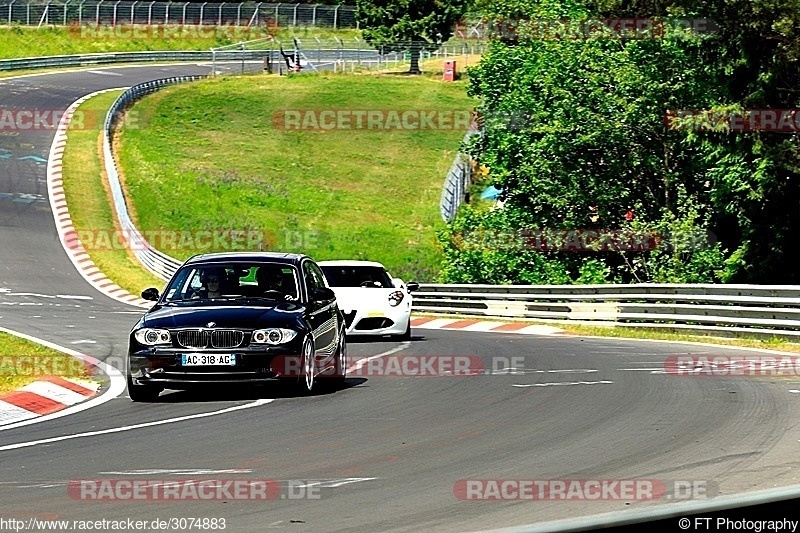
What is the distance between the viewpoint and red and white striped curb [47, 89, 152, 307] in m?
38.0

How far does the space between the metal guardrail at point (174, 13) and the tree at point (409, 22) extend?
13744 mm

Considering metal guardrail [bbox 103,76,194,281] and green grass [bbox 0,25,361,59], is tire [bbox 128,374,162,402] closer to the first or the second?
metal guardrail [bbox 103,76,194,281]

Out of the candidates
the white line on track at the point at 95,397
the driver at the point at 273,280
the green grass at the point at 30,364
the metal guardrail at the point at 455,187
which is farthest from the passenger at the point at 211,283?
the metal guardrail at the point at 455,187

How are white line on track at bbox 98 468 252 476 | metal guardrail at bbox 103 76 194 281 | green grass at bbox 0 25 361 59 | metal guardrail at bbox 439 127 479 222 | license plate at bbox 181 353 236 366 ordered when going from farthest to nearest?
green grass at bbox 0 25 361 59 < metal guardrail at bbox 439 127 479 222 < metal guardrail at bbox 103 76 194 281 < license plate at bbox 181 353 236 366 < white line on track at bbox 98 468 252 476

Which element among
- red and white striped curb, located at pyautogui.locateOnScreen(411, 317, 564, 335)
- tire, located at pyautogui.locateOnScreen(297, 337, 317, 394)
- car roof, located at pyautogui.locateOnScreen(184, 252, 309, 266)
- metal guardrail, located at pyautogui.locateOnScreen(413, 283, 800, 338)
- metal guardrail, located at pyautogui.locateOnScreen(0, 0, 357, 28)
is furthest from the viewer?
metal guardrail, located at pyautogui.locateOnScreen(0, 0, 357, 28)

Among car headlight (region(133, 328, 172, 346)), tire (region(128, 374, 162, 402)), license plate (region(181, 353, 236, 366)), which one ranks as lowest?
tire (region(128, 374, 162, 402))

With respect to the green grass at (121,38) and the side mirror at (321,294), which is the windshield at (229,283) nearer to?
the side mirror at (321,294)

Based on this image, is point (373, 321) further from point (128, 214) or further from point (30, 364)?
point (128, 214)

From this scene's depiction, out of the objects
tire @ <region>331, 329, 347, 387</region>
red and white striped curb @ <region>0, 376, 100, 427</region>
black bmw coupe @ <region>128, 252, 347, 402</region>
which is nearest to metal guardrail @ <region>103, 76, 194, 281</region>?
red and white striped curb @ <region>0, 376, 100, 427</region>

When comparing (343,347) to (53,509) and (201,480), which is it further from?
(53,509)

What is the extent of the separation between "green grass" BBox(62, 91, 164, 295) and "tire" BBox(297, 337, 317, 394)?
82.1 feet

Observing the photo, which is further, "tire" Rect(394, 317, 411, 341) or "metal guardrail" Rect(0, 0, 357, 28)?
"metal guardrail" Rect(0, 0, 357, 28)

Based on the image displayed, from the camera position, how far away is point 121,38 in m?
97.3

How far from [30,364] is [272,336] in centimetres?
441
